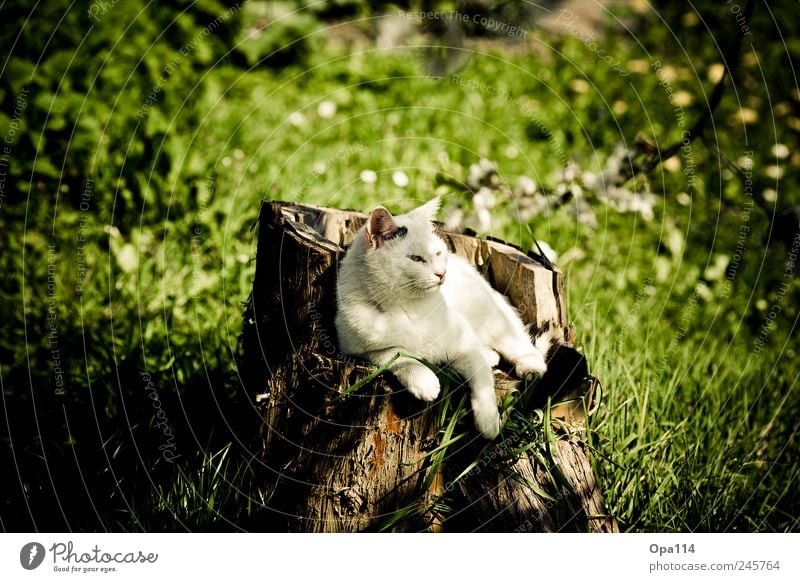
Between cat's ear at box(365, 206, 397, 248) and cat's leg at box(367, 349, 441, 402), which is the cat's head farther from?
cat's leg at box(367, 349, 441, 402)

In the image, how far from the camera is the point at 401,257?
1.93 meters

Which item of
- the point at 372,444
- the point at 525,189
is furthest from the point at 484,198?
the point at 372,444

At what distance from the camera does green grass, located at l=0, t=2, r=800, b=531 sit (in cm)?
239

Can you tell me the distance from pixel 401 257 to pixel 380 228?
106 mm

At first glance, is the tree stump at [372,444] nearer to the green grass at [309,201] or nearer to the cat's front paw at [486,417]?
the cat's front paw at [486,417]

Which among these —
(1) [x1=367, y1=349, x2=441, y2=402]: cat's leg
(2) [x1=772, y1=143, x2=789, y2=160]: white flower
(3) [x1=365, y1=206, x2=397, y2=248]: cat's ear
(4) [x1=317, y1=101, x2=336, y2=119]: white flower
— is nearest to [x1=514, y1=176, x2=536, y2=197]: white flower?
(3) [x1=365, y1=206, x2=397, y2=248]: cat's ear

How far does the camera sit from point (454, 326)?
6.64ft

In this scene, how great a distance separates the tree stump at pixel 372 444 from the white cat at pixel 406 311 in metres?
0.06

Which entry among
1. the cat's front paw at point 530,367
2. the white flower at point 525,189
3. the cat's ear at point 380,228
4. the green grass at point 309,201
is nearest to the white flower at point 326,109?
the green grass at point 309,201

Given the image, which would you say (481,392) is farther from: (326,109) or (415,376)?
(326,109)

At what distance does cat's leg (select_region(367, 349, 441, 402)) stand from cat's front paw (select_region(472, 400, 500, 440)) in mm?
126

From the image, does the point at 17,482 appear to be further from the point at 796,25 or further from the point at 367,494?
the point at 796,25

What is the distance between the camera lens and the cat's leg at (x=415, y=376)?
71.5 inches

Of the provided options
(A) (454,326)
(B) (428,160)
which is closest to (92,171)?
(B) (428,160)
